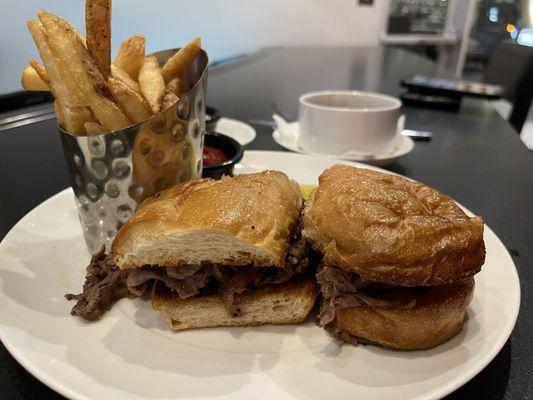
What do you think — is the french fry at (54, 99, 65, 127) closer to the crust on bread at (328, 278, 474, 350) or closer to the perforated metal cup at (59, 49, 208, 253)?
the perforated metal cup at (59, 49, 208, 253)

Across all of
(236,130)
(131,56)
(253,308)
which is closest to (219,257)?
(253,308)

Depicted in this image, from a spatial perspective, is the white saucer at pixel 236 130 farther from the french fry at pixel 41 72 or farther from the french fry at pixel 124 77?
the french fry at pixel 41 72

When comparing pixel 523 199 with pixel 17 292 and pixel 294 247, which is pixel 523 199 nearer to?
pixel 294 247

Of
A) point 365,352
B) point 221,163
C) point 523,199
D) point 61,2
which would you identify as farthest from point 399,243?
point 61,2

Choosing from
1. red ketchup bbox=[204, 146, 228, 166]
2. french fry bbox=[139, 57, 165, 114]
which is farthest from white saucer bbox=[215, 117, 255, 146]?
french fry bbox=[139, 57, 165, 114]

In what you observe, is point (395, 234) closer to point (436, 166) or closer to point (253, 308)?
point (253, 308)
